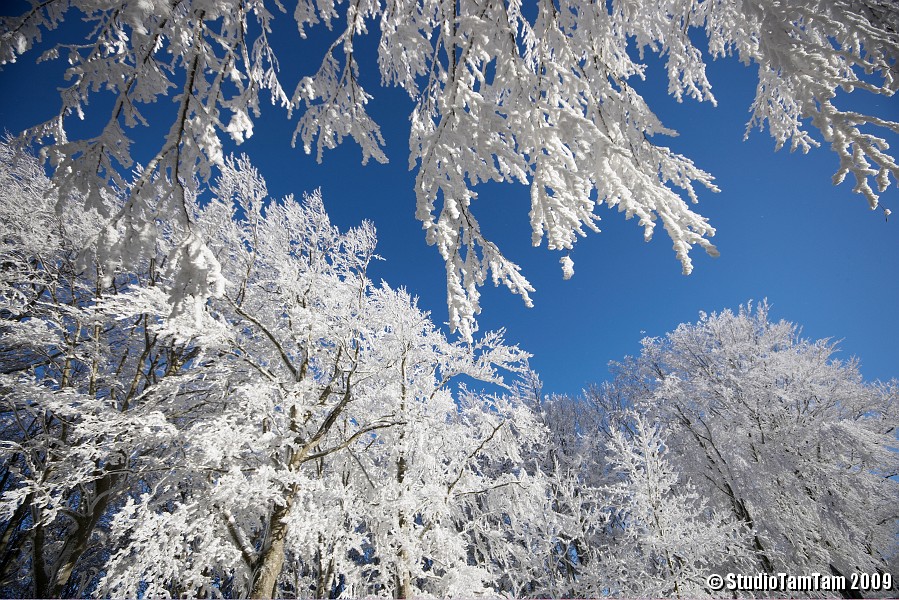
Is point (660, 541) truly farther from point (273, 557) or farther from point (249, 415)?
point (249, 415)

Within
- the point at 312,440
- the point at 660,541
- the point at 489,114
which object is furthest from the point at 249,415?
the point at 660,541

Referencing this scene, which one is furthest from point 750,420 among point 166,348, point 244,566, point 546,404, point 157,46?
point 166,348

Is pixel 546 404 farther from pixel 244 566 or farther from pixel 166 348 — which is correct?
pixel 166 348

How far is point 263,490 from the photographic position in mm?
4375

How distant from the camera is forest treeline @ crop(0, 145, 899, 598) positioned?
15.9 feet

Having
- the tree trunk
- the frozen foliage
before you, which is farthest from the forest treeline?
the frozen foliage

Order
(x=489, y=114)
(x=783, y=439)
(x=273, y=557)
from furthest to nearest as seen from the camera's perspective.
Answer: (x=783, y=439), (x=273, y=557), (x=489, y=114)

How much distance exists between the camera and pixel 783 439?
28.6 ft

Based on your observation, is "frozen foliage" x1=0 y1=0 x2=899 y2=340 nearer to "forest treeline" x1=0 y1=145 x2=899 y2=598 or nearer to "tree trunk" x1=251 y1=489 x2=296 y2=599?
"forest treeline" x1=0 y1=145 x2=899 y2=598

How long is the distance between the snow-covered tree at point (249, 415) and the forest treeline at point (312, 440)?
0.17 feet

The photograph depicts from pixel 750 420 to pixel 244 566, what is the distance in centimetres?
1231

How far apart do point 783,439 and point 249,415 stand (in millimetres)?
12211

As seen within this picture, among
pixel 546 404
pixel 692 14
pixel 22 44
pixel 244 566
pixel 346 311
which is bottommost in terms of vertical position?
pixel 244 566

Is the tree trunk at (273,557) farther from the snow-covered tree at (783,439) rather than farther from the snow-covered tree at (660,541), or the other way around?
the snow-covered tree at (783,439)
